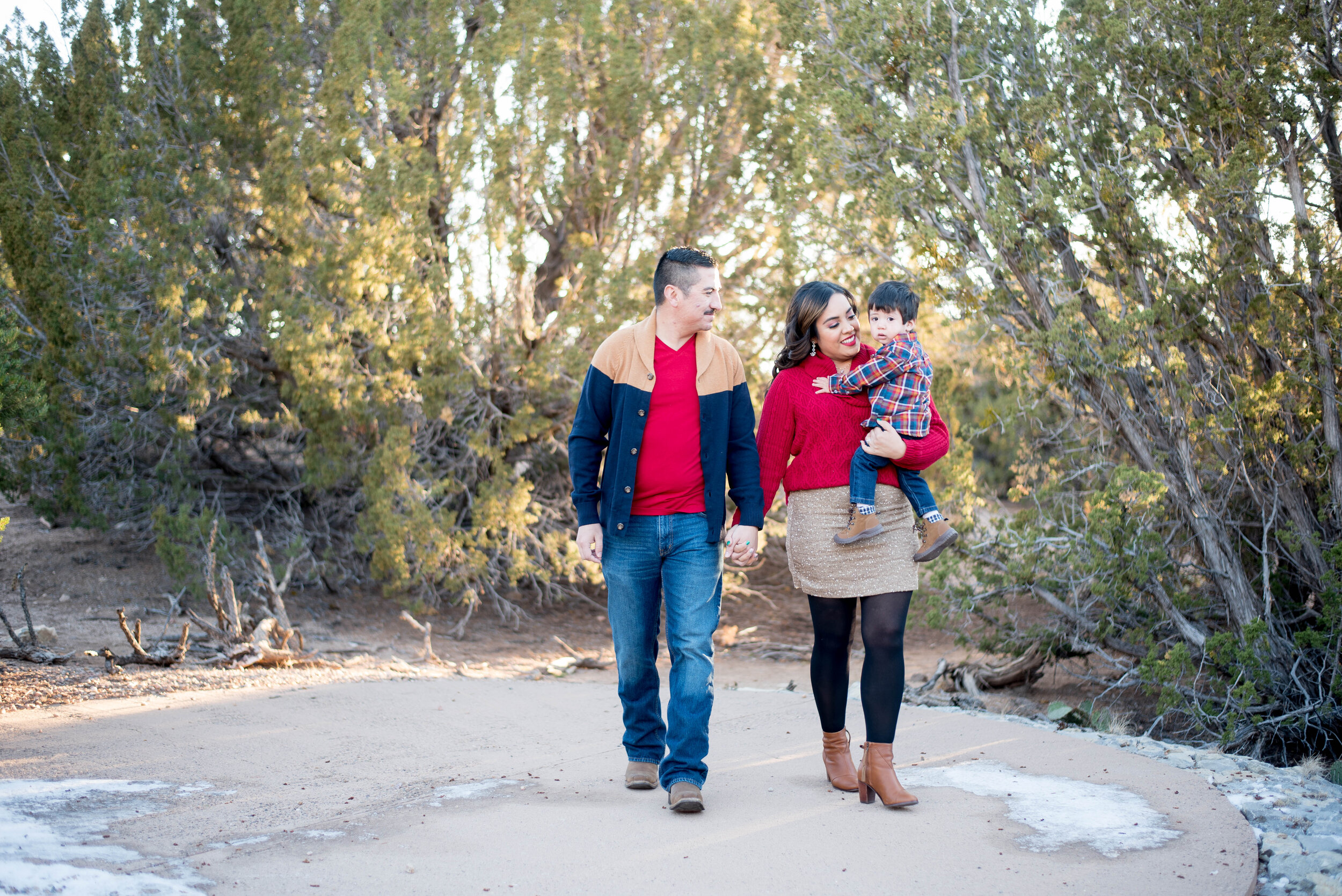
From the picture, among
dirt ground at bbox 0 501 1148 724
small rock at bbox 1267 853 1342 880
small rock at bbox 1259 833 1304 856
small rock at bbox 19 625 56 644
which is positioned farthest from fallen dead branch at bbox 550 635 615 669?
small rock at bbox 1267 853 1342 880

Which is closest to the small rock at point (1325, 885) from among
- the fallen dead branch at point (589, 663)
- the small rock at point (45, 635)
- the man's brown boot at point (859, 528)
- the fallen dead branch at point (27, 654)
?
the man's brown boot at point (859, 528)

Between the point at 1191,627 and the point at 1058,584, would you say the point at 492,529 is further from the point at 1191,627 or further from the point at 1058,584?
the point at 1191,627

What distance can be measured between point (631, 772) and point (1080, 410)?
478cm

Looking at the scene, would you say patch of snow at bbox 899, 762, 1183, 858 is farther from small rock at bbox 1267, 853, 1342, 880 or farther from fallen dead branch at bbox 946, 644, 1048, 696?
fallen dead branch at bbox 946, 644, 1048, 696

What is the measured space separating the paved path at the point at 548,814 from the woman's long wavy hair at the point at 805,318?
4.94 ft

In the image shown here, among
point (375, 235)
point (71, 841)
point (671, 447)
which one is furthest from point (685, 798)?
point (375, 235)

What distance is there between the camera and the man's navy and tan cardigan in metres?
3.48

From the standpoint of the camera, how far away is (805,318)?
360cm

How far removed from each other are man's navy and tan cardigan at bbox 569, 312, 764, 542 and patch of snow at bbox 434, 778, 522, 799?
986 mm

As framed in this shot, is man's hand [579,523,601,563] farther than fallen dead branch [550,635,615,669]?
No

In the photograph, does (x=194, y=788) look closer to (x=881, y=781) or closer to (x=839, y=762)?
(x=839, y=762)

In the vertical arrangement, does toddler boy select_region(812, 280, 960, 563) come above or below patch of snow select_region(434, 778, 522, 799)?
above

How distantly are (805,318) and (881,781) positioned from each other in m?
1.55

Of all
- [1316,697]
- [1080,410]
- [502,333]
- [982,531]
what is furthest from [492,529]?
[1316,697]
